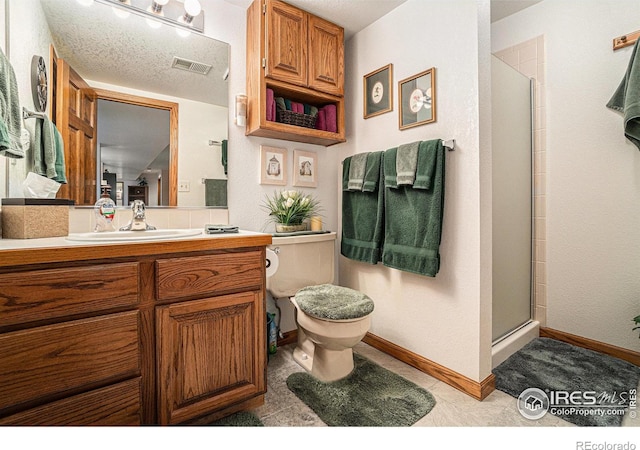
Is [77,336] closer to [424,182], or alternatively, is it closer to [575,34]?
[424,182]

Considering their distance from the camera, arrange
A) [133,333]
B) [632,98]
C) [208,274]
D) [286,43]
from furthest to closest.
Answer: [286,43] → [632,98] → [208,274] → [133,333]

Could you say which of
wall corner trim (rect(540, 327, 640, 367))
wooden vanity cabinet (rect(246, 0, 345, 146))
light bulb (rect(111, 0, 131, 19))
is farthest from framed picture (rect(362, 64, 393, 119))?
wall corner trim (rect(540, 327, 640, 367))

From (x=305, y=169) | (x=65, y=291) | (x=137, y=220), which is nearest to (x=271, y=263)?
(x=137, y=220)

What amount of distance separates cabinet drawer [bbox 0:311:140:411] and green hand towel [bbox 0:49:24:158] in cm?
59

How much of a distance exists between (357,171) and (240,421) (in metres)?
1.51

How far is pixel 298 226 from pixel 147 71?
1.20m

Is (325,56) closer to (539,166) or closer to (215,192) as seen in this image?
(215,192)

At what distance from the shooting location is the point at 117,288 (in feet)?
3.24

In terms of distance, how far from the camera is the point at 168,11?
5.33 feet

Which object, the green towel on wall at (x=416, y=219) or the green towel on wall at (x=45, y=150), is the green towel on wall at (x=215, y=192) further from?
the green towel on wall at (x=416, y=219)

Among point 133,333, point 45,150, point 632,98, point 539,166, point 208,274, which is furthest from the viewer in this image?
point 539,166

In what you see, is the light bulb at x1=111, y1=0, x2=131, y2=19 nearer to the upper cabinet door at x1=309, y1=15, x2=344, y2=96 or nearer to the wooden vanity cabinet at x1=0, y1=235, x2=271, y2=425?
the upper cabinet door at x1=309, y1=15, x2=344, y2=96

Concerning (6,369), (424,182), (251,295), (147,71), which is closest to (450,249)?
(424,182)

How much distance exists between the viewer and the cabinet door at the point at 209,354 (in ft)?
3.57
